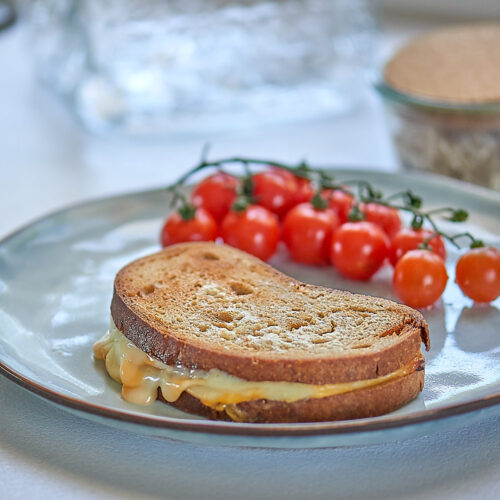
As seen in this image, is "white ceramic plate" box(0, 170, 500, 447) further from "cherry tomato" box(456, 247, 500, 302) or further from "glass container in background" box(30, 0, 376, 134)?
"glass container in background" box(30, 0, 376, 134)

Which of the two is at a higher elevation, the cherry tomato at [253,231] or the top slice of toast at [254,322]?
the top slice of toast at [254,322]

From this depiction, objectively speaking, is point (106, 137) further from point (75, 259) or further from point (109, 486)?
point (109, 486)

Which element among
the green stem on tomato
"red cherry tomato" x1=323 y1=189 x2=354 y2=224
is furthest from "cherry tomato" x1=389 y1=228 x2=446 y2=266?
"red cherry tomato" x1=323 y1=189 x2=354 y2=224

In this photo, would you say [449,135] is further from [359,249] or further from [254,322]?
[254,322]

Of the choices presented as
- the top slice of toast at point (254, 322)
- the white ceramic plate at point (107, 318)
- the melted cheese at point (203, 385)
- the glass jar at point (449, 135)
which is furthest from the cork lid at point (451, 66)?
the melted cheese at point (203, 385)

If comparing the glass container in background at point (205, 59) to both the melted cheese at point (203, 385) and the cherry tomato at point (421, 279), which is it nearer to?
the cherry tomato at point (421, 279)

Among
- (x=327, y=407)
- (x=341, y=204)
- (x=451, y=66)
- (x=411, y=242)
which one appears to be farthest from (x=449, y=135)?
(x=327, y=407)
